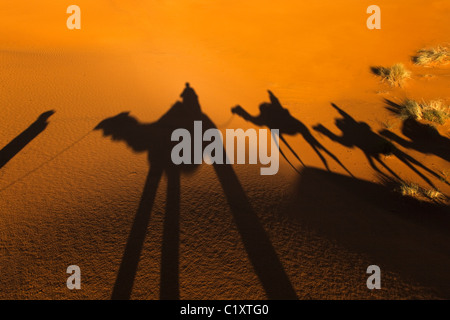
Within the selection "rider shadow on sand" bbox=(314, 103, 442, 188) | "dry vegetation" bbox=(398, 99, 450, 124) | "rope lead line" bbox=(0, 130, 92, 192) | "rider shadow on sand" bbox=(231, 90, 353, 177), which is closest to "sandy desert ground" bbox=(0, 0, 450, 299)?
"rope lead line" bbox=(0, 130, 92, 192)

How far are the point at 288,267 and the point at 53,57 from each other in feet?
50.6

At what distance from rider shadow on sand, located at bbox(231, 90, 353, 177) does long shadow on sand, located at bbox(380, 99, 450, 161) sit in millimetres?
2341

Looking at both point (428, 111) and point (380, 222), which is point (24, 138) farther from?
point (428, 111)

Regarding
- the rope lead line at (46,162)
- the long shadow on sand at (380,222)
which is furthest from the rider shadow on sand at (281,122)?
the rope lead line at (46,162)

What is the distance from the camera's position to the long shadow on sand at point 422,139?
8203 millimetres

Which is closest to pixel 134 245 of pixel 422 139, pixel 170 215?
pixel 170 215

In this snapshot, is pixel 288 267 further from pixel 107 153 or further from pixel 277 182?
pixel 107 153

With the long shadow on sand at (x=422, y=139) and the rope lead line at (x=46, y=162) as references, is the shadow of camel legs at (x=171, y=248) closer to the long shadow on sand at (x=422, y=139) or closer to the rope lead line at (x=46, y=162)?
the rope lead line at (x=46, y=162)

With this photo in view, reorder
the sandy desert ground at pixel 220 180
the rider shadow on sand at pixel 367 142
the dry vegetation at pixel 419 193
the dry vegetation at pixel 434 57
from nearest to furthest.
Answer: the sandy desert ground at pixel 220 180
the dry vegetation at pixel 419 193
the rider shadow on sand at pixel 367 142
the dry vegetation at pixel 434 57

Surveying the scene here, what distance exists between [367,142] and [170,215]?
666 centimetres

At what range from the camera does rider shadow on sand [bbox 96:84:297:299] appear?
393 centimetres

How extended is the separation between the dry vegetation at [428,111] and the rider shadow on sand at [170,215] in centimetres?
658

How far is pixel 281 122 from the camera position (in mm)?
10297
